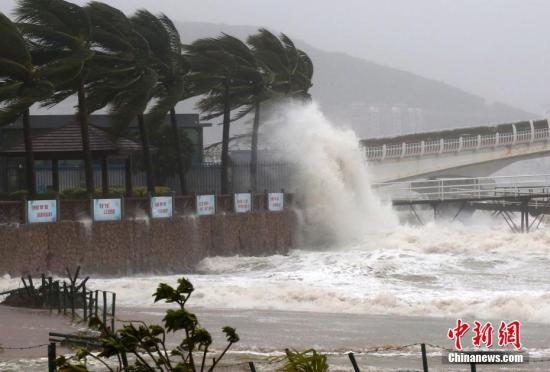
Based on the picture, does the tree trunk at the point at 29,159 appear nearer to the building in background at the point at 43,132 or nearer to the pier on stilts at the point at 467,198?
the building in background at the point at 43,132

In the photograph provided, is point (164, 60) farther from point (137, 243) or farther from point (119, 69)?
point (137, 243)

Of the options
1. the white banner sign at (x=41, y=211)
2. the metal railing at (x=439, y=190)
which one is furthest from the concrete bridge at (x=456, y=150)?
the white banner sign at (x=41, y=211)

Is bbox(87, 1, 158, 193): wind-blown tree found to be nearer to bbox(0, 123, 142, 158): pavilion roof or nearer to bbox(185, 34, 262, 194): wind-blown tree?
bbox(0, 123, 142, 158): pavilion roof

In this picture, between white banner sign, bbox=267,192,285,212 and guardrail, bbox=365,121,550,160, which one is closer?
white banner sign, bbox=267,192,285,212

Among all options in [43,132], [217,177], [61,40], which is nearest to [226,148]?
[217,177]

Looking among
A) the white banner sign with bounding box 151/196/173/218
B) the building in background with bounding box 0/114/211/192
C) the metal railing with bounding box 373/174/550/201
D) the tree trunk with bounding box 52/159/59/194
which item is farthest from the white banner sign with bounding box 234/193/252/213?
the metal railing with bounding box 373/174/550/201

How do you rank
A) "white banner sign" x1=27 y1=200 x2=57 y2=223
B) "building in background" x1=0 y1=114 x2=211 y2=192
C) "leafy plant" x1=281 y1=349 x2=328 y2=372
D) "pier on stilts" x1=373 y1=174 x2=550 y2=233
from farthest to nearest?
"pier on stilts" x1=373 y1=174 x2=550 y2=233
"building in background" x1=0 y1=114 x2=211 y2=192
"white banner sign" x1=27 y1=200 x2=57 y2=223
"leafy plant" x1=281 y1=349 x2=328 y2=372

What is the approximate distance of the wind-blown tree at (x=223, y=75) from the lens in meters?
45.2

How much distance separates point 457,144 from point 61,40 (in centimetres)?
→ 3249

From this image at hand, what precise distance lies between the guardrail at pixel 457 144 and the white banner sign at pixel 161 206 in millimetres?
24995

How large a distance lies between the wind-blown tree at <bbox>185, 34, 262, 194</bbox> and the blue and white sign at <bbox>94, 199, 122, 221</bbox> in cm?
1252

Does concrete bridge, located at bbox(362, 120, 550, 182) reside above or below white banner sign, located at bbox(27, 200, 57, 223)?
above

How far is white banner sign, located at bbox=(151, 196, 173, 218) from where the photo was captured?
3512 centimetres

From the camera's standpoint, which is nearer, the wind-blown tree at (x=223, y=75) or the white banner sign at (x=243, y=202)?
the white banner sign at (x=243, y=202)
